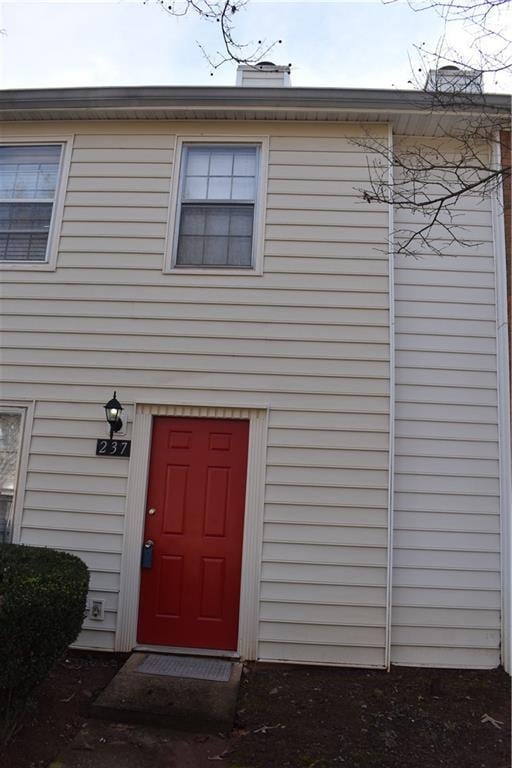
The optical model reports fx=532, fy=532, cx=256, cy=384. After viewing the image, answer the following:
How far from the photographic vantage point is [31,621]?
3.27 metres

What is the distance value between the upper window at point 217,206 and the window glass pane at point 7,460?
225 cm

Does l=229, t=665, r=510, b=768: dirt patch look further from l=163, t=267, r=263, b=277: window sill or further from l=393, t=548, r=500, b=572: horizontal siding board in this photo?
l=163, t=267, r=263, b=277: window sill

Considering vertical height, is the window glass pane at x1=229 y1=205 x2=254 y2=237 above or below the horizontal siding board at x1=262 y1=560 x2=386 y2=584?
above

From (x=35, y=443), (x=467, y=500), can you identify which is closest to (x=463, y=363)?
(x=467, y=500)

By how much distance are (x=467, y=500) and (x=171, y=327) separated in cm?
318

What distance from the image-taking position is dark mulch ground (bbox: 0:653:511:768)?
330 centimetres

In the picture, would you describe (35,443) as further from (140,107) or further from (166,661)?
(140,107)

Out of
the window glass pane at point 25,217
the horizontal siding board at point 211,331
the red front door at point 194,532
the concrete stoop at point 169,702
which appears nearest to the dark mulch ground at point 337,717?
the concrete stoop at point 169,702

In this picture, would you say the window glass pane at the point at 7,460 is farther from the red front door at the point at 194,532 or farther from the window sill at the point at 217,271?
the window sill at the point at 217,271

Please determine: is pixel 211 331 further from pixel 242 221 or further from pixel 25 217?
pixel 25 217

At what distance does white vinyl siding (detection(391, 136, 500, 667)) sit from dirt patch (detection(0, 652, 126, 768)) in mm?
2536

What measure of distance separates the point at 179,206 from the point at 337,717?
15.3ft

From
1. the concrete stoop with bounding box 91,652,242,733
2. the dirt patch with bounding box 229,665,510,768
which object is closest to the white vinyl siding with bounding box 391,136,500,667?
the dirt patch with bounding box 229,665,510,768

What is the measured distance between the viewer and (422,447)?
4934 millimetres
